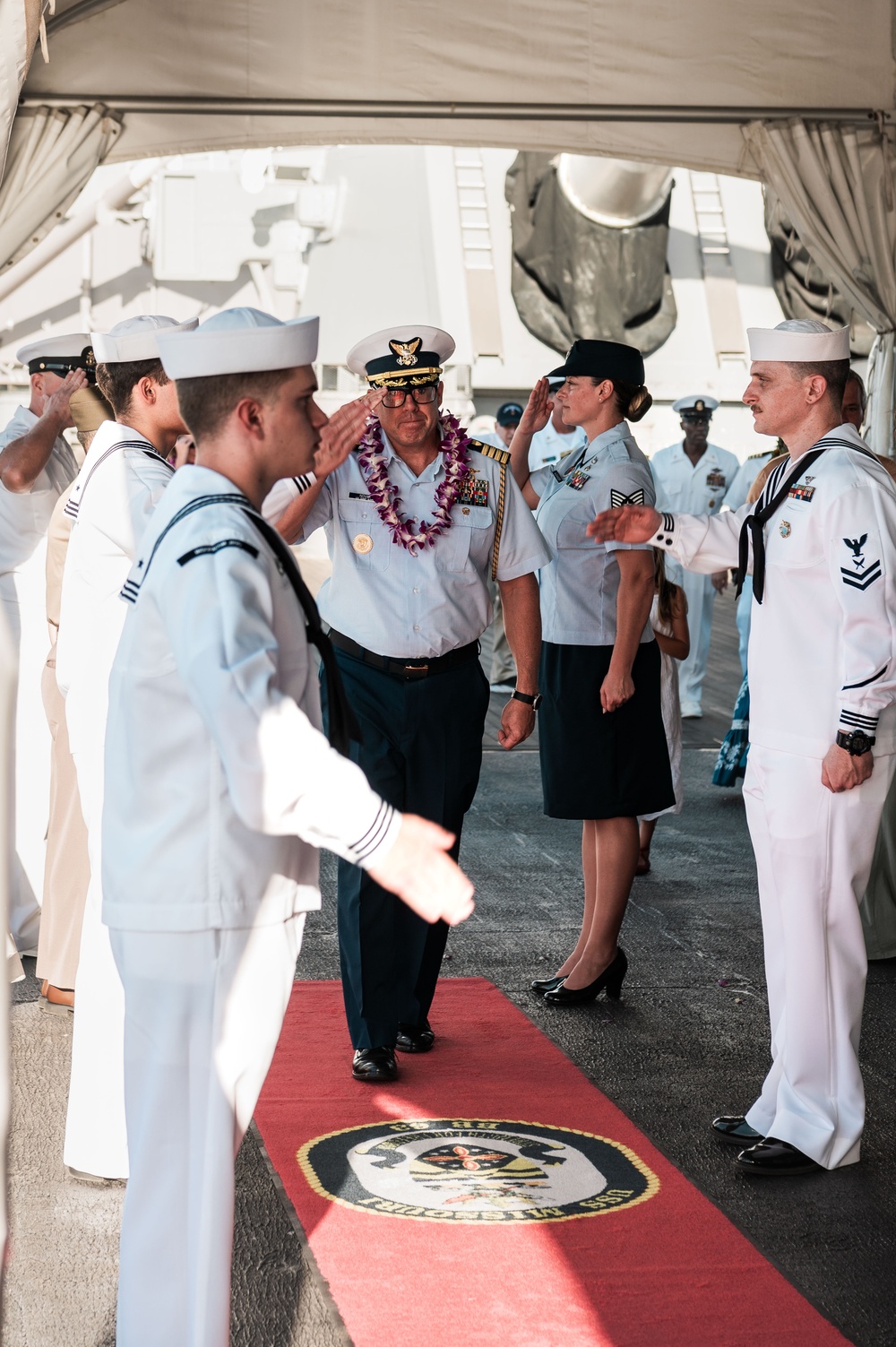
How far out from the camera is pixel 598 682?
15.8 ft

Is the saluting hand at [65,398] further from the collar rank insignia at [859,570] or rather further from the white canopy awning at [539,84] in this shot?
the collar rank insignia at [859,570]

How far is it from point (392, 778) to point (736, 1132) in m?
1.30

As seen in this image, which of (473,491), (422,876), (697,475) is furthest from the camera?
(697,475)

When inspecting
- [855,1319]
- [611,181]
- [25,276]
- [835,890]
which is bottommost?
[855,1319]

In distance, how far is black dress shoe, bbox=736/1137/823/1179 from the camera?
11.7 ft

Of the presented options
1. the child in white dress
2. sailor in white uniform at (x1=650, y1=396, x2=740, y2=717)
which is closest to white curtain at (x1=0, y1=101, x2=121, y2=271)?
the child in white dress

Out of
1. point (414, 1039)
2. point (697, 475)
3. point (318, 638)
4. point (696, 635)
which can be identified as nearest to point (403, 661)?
point (414, 1039)

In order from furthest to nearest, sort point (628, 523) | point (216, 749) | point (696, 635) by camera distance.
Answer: point (696, 635) < point (628, 523) < point (216, 749)

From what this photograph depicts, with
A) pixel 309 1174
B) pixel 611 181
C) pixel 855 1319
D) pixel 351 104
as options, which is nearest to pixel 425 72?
pixel 351 104

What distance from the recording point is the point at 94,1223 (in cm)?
332

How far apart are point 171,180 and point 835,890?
45.4 ft

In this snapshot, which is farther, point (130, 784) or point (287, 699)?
point (130, 784)

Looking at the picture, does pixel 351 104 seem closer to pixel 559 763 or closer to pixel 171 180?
pixel 559 763

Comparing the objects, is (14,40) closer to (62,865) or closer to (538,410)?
(538,410)
